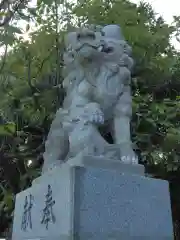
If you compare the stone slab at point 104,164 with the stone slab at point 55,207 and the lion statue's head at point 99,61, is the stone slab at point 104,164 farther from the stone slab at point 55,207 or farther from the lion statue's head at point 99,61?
the lion statue's head at point 99,61

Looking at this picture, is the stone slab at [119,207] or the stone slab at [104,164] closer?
the stone slab at [119,207]

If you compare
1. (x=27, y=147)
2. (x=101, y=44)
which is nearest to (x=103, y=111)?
(x=101, y=44)

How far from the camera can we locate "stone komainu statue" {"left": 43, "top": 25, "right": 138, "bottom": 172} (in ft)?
9.64

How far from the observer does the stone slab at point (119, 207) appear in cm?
242

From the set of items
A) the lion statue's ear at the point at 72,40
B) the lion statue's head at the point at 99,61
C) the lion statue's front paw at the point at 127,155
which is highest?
the lion statue's ear at the point at 72,40

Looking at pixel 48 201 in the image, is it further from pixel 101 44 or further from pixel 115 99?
pixel 101 44

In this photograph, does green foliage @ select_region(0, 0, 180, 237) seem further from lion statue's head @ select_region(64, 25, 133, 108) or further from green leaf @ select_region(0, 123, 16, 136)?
lion statue's head @ select_region(64, 25, 133, 108)

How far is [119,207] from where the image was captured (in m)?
2.57

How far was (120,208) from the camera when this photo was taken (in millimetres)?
2572

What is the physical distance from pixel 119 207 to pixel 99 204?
0.16m

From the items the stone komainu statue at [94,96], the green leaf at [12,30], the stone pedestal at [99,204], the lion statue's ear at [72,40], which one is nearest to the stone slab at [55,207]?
the stone pedestal at [99,204]

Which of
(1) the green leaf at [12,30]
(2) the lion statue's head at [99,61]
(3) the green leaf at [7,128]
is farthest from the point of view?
(3) the green leaf at [7,128]

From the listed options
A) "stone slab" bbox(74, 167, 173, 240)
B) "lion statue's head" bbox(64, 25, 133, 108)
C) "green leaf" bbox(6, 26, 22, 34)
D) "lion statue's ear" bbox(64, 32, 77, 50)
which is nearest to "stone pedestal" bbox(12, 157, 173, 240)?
"stone slab" bbox(74, 167, 173, 240)

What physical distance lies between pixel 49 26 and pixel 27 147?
6.26 ft
